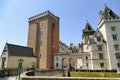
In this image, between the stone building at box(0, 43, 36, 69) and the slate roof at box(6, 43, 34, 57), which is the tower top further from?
the stone building at box(0, 43, 36, 69)

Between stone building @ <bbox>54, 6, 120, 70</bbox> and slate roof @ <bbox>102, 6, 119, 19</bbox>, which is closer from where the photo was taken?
stone building @ <bbox>54, 6, 120, 70</bbox>

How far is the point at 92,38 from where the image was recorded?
3944 centimetres

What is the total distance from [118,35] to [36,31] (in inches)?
1078

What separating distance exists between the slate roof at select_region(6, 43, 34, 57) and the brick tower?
2082 millimetres

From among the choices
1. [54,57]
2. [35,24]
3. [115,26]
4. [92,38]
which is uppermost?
[35,24]

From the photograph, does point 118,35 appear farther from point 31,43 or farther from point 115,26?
point 31,43

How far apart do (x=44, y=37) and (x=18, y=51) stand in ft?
31.4

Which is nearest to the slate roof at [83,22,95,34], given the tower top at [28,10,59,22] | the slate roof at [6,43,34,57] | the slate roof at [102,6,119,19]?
the slate roof at [102,6,119,19]

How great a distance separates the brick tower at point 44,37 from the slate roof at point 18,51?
2.08m

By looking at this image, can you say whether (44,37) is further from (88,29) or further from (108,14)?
Answer: (108,14)

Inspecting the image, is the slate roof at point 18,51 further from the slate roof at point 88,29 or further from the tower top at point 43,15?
the slate roof at point 88,29

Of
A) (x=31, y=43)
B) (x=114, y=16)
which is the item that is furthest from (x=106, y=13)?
(x=31, y=43)

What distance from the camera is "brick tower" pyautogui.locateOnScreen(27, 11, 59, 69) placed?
40.5m

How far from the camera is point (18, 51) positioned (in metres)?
38.4
